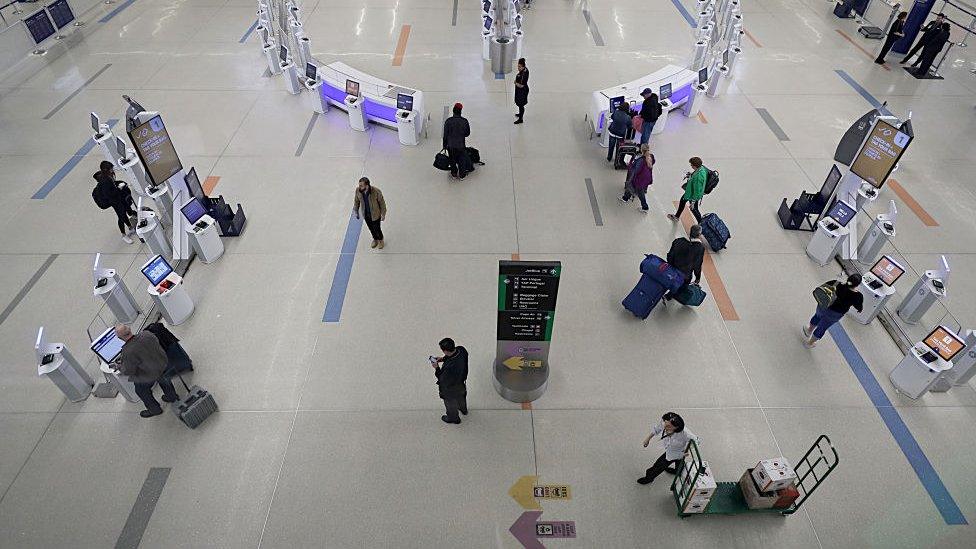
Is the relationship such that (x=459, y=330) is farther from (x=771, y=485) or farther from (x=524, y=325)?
(x=771, y=485)

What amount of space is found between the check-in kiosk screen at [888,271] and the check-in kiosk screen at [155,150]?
10.4m

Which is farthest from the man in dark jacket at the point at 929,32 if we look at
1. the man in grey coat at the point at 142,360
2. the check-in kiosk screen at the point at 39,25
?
the check-in kiosk screen at the point at 39,25

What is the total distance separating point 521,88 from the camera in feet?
36.6

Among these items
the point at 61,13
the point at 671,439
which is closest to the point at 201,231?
the point at 671,439

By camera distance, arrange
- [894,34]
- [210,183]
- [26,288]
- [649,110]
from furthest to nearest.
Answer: [894,34], [649,110], [210,183], [26,288]

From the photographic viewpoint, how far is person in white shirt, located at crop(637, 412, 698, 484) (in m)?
5.25

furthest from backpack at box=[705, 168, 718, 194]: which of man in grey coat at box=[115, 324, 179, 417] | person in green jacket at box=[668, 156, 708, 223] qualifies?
man in grey coat at box=[115, 324, 179, 417]

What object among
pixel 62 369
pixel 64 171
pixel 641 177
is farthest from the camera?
pixel 64 171

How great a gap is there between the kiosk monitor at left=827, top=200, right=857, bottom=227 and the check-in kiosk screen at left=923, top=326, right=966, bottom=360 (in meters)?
2.30

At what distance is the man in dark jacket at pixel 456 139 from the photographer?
9586 millimetres

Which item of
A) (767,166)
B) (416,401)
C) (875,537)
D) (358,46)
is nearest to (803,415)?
(875,537)

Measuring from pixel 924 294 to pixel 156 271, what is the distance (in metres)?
10.5

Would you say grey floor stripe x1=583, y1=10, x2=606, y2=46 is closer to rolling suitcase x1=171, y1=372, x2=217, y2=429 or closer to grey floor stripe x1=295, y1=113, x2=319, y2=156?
grey floor stripe x1=295, y1=113, x2=319, y2=156

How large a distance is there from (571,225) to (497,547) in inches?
214
